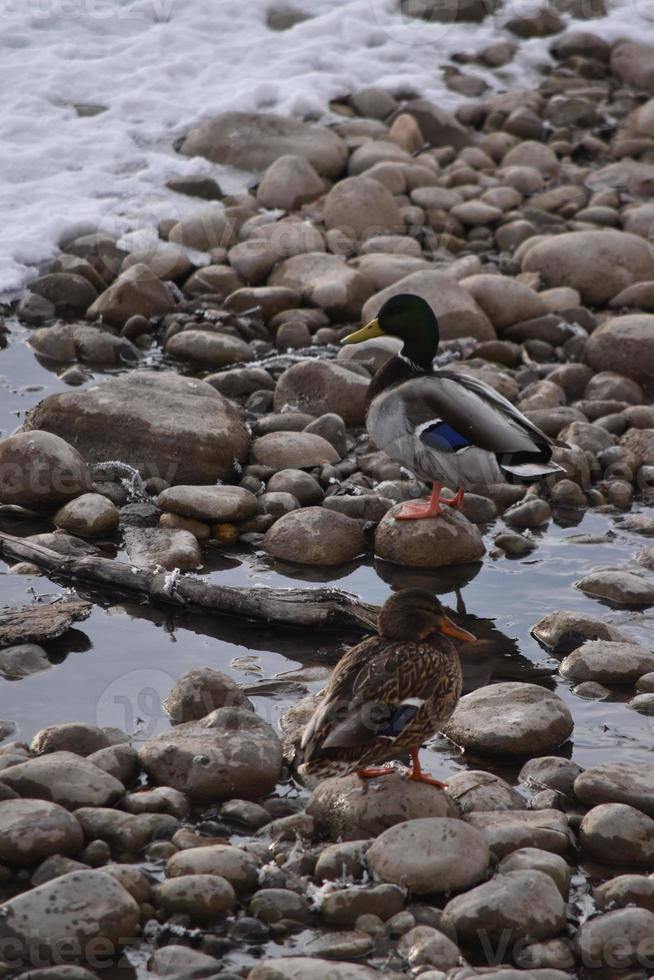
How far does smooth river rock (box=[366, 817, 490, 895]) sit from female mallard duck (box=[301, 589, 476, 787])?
0.90 feet

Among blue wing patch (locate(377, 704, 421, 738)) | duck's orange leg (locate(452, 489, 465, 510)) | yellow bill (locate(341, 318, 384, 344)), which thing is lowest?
duck's orange leg (locate(452, 489, 465, 510))

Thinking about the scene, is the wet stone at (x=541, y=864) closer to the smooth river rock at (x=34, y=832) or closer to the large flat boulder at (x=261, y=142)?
the smooth river rock at (x=34, y=832)

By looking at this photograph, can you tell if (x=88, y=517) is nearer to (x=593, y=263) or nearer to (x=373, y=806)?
(x=373, y=806)

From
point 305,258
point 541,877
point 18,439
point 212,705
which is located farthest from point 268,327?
point 541,877

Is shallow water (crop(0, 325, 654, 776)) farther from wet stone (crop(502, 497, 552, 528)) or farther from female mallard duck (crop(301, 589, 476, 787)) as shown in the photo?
female mallard duck (crop(301, 589, 476, 787))

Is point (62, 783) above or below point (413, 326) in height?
below

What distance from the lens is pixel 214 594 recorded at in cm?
571

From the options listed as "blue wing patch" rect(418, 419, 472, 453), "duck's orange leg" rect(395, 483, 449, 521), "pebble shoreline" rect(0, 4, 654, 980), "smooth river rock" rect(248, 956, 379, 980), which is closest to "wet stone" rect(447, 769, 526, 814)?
"pebble shoreline" rect(0, 4, 654, 980)

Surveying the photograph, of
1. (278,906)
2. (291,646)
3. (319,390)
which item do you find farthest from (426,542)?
(278,906)

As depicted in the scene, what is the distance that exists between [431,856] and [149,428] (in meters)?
3.54

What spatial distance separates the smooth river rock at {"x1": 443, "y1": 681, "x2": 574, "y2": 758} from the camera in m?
4.82

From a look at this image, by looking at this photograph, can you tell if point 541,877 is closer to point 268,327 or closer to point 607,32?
point 268,327

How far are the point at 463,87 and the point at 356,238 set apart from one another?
385 centimetres

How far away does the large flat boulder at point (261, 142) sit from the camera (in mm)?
11359
